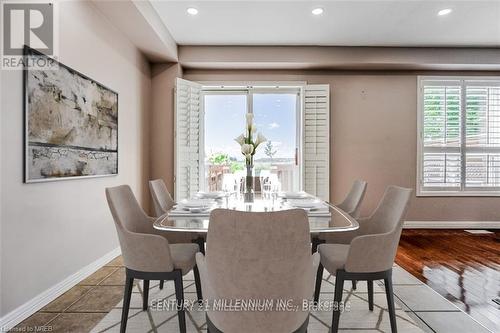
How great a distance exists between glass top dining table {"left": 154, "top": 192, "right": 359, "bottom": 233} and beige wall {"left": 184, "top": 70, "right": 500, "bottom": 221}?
2.76 metres

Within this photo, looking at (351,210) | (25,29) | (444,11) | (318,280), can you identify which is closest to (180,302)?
(318,280)

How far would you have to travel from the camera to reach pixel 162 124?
4301mm

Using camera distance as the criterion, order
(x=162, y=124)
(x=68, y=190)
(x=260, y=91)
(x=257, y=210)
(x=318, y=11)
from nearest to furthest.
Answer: (x=257, y=210)
(x=68, y=190)
(x=318, y=11)
(x=162, y=124)
(x=260, y=91)

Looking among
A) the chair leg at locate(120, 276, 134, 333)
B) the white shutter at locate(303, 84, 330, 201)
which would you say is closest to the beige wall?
the white shutter at locate(303, 84, 330, 201)

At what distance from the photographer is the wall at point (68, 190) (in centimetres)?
185

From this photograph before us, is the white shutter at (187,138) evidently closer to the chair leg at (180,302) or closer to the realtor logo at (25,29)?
the realtor logo at (25,29)

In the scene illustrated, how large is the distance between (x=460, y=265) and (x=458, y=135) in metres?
2.49

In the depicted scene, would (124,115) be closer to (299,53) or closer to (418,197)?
(299,53)

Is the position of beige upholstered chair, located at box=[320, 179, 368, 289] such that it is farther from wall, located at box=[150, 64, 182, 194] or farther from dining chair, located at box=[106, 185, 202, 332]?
wall, located at box=[150, 64, 182, 194]

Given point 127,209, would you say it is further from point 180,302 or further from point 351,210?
point 351,210

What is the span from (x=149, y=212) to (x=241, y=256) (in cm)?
355

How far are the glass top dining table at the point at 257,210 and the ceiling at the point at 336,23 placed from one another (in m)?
2.25

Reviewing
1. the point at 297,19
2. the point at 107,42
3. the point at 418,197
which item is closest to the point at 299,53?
the point at 297,19

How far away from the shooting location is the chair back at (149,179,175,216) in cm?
244
